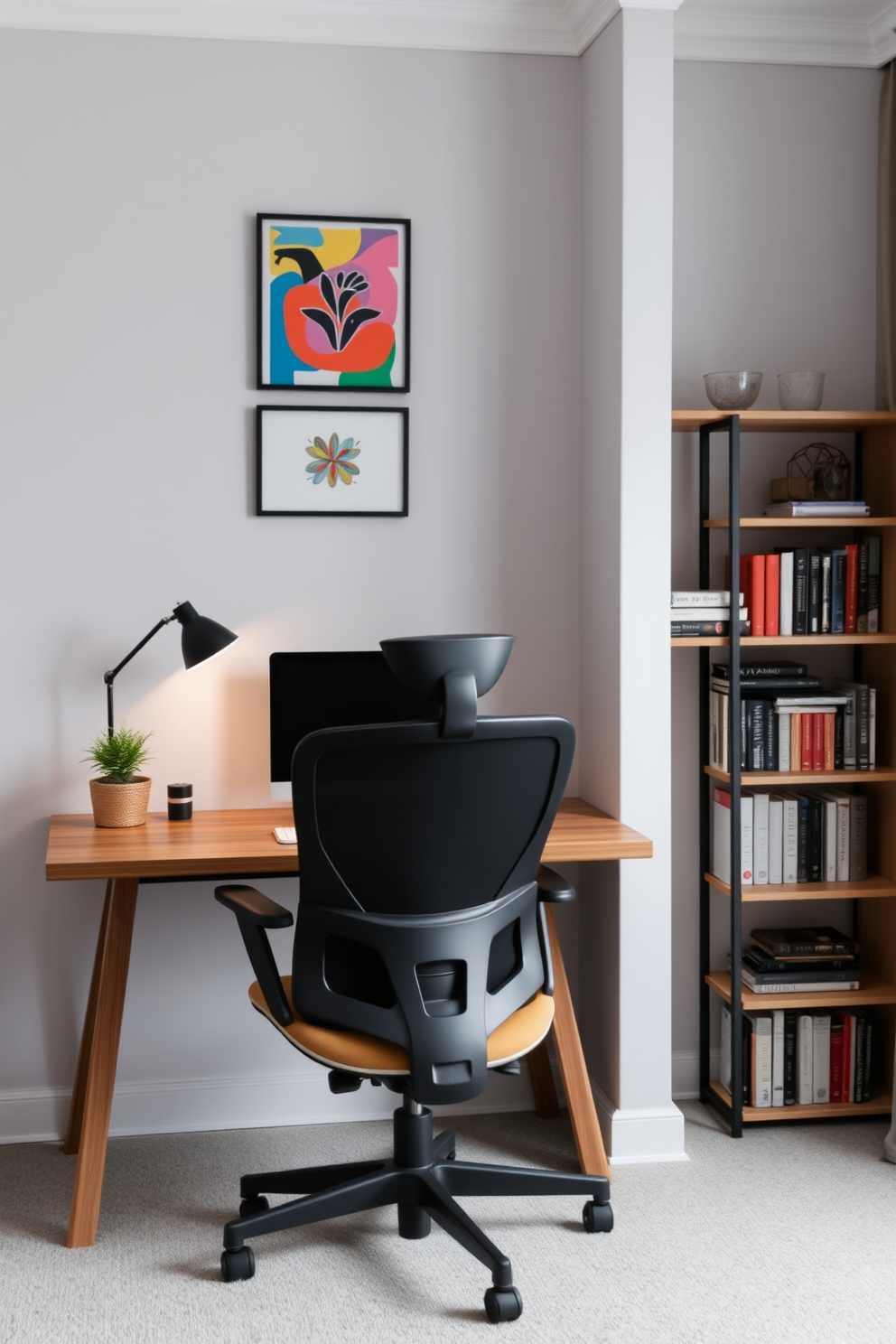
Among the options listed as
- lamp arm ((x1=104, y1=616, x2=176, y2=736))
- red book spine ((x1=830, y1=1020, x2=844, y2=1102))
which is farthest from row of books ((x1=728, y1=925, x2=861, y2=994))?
lamp arm ((x1=104, y1=616, x2=176, y2=736))

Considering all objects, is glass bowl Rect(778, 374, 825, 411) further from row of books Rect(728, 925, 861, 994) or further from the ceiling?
row of books Rect(728, 925, 861, 994)

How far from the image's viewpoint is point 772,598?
2949 mm

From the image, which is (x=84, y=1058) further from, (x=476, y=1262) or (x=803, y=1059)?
(x=803, y=1059)

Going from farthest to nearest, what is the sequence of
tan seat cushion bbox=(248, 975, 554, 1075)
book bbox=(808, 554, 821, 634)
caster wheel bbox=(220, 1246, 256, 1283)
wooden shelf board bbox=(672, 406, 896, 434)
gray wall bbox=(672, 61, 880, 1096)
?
1. gray wall bbox=(672, 61, 880, 1096)
2. book bbox=(808, 554, 821, 634)
3. wooden shelf board bbox=(672, 406, 896, 434)
4. caster wheel bbox=(220, 1246, 256, 1283)
5. tan seat cushion bbox=(248, 975, 554, 1075)

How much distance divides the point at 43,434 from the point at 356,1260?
1.96 m

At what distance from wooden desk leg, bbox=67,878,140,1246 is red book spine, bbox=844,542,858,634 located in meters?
1.83

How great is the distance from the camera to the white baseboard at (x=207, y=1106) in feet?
9.46

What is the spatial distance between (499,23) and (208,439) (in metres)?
1.25

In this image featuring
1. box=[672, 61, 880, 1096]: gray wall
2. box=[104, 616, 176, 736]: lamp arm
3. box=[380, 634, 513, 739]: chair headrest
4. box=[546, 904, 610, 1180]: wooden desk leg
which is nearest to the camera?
box=[380, 634, 513, 739]: chair headrest

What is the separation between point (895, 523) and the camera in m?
2.92

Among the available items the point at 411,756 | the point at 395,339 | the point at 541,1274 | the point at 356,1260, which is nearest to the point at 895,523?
the point at 395,339

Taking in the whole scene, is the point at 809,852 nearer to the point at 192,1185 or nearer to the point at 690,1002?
the point at 690,1002

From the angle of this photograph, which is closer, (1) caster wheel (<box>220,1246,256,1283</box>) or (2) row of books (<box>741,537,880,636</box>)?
(1) caster wheel (<box>220,1246,256,1283</box>)

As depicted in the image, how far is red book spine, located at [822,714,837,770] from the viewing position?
2.98 metres
